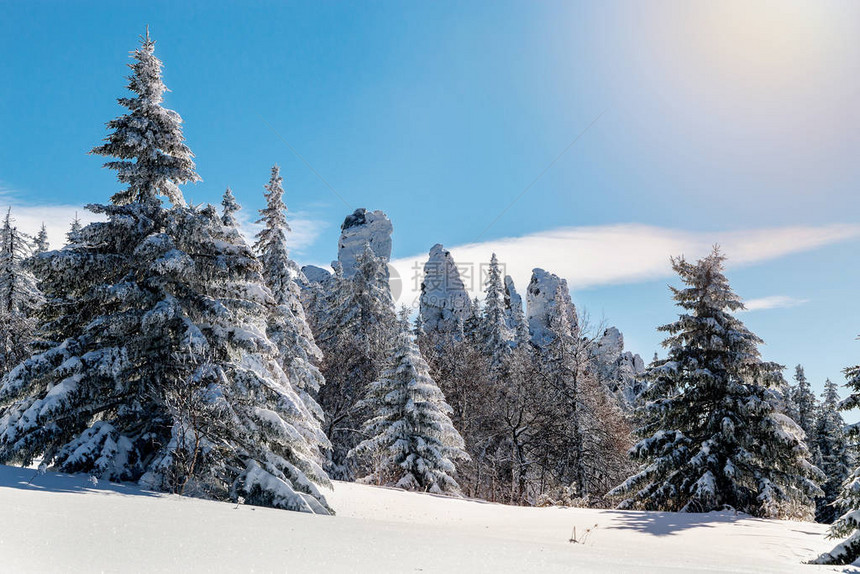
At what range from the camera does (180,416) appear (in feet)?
27.9

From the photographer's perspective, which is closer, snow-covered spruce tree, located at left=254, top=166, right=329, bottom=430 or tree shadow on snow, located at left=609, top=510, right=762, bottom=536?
tree shadow on snow, located at left=609, top=510, right=762, bottom=536

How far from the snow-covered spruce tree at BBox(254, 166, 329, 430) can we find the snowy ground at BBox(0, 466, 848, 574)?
44.8 ft

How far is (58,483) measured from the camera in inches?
269

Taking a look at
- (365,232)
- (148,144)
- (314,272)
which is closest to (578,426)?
(148,144)

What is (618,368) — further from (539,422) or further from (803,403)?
(539,422)

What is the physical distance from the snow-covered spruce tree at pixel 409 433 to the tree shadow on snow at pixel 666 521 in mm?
8253

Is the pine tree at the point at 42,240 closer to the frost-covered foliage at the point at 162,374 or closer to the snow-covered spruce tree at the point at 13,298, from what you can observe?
the snow-covered spruce tree at the point at 13,298

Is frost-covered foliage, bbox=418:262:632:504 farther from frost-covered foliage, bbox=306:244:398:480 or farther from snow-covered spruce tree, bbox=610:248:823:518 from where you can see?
snow-covered spruce tree, bbox=610:248:823:518

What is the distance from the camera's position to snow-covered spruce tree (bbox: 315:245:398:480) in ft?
95.6

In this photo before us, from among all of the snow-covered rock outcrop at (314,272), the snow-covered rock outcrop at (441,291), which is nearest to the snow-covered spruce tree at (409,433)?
the snow-covered rock outcrop at (441,291)

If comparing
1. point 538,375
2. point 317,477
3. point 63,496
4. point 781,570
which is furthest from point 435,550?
point 538,375

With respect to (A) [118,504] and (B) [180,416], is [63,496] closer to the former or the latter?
(A) [118,504]

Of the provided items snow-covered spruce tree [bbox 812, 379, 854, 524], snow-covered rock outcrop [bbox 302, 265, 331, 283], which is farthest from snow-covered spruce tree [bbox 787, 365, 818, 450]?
snow-covered rock outcrop [bbox 302, 265, 331, 283]

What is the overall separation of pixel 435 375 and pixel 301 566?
23.8m
